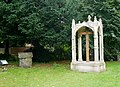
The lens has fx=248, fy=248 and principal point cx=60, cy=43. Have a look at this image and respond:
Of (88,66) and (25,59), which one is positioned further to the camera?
(25,59)

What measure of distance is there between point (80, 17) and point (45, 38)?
3220 millimetres

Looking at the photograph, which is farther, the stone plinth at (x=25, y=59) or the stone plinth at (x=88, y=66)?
the stone plinth at (x=25, y=59)

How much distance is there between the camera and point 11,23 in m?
16.2

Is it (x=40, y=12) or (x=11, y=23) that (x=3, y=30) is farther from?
(x=40, y=12)

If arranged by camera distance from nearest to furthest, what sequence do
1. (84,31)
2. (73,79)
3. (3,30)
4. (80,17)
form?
1. (73,79)
2. (84,31)
3. (3,30)
4. (80,17)

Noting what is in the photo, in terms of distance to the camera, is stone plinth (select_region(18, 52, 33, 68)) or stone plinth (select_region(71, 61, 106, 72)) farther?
stone plinth (select_region(18, 52, 33, 68))

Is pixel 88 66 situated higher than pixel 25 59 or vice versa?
pixel 25 59

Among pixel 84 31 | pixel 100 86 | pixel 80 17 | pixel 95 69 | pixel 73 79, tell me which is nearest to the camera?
pixel 100 86

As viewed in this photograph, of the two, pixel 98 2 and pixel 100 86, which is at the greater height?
pixel 98 2

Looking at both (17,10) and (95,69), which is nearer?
(95,69)

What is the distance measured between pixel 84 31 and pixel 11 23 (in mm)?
4775

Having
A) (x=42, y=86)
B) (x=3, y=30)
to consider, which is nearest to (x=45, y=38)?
(x=3, y=30)

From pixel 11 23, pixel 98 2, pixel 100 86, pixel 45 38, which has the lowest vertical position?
pixel 100 86

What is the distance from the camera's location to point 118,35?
18.7 metres
